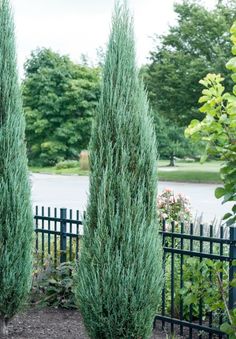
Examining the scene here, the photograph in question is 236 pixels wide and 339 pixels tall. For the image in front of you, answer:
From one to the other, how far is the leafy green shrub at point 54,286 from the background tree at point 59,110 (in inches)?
1590

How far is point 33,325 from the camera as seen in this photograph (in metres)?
5.76

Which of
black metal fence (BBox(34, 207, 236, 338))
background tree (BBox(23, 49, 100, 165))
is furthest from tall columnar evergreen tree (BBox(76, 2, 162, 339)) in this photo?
background tree (BBox(23, 49, 100, 165))

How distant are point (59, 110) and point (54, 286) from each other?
140 feet

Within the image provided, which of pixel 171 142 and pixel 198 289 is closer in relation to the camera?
pixel 198 289

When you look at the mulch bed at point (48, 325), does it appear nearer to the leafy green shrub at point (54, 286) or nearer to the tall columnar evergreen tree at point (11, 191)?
the leafy green shrub at point (54, 286)

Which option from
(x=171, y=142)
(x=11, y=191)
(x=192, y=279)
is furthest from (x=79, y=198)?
(x=171, y=142)

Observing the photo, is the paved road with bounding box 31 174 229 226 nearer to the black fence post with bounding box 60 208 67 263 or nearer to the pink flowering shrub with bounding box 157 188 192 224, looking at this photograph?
the pink flowering shrub with bounding box 157 188 192 224

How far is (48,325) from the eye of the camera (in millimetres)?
5711

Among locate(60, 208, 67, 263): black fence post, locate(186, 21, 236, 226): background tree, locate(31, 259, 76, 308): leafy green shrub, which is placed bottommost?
locate(31, 259, 76, 308): leafy green shrub

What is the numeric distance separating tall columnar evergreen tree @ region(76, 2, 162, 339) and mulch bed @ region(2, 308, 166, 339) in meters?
1.01

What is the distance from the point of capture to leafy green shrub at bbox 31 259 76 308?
6249 millimetres

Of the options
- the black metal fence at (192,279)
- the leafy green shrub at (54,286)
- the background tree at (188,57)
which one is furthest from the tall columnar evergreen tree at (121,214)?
the background tree at (188,57)

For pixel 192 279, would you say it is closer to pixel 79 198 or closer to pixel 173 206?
pixel 173 206

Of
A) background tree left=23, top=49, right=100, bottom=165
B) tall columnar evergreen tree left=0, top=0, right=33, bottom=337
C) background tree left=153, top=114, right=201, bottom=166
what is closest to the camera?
tall columnar evergreen tree left=0, top=0, right=33, bottom=337
